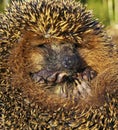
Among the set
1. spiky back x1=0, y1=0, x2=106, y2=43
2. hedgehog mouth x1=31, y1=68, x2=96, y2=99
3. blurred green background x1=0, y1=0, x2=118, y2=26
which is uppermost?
blurred green background x1=0, y1=0, x2=118, y2=26

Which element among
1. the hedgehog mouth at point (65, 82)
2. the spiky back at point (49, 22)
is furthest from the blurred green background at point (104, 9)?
the hedgehog mouth at point (65, 82)

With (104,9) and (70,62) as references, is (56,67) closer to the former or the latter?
(70,62)

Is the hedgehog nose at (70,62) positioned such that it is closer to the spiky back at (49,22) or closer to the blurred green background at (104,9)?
the spiky back at (49,22)

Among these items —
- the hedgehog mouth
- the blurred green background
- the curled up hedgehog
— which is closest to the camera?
the curled up hedgehog

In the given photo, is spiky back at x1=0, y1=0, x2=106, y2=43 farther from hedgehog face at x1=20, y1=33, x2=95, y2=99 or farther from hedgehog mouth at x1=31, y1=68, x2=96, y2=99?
hedgehog mouth at x1=31, y1=68, x2=96, y2=99

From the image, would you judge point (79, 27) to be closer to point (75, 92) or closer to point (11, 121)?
point (75, 92)

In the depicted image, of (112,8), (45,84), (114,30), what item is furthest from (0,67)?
(112,8)

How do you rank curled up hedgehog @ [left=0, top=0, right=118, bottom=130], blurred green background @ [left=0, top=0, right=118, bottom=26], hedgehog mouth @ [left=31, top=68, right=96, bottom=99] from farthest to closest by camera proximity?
blurred green background @ [left=0, top=0, right=118, bottom=26], hedgehog mouth @ [left=31, top=68, right=96, bottom=99], curled up hedgehog @ [left=0, top=0, right=118, bottom=130]

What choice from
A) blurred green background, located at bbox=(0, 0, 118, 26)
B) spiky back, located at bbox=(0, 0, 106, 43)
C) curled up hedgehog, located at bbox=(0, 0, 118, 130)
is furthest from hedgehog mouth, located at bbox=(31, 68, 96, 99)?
blurred green background, located at bbox=(0, 0, 118, 26)
